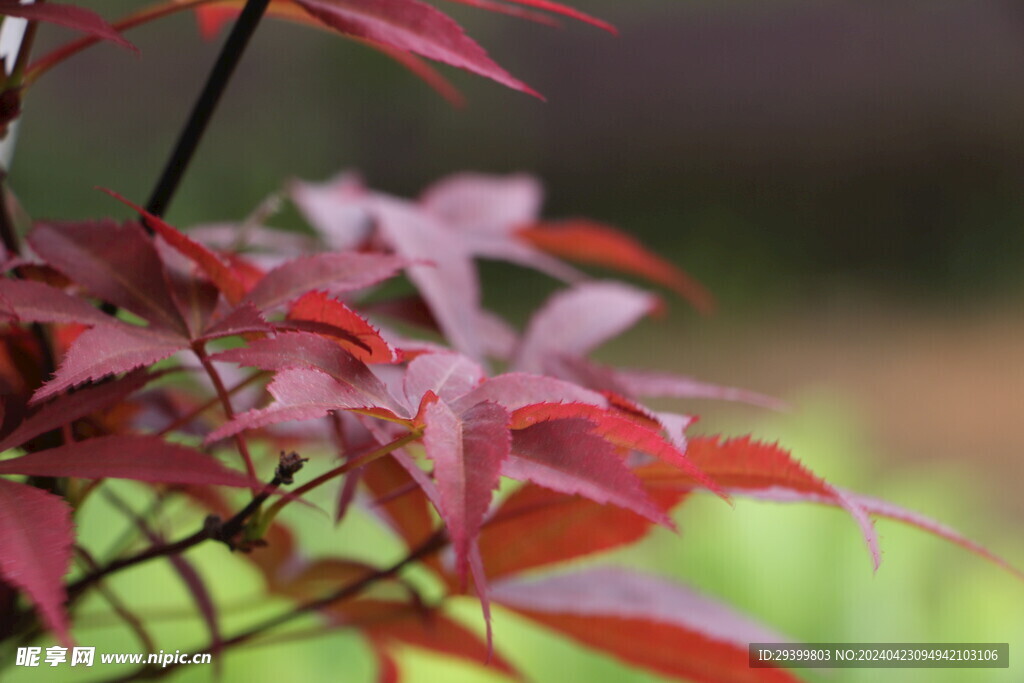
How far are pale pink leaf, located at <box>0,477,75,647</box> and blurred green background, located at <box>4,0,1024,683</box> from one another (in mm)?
1709

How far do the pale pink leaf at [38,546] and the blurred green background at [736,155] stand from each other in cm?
171

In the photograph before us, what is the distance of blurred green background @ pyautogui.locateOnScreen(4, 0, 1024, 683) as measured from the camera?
6.86 ft

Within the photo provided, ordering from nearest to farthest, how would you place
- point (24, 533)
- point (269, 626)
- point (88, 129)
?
point (24, 533)
point (269, 626)
point (88, 129)

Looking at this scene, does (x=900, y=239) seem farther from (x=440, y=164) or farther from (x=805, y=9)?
(x=440, y=164)

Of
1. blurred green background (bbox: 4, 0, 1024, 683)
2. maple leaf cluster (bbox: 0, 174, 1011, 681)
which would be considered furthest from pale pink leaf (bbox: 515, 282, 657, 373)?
blurred green background (bbox: 4, 0, 1024, 683)

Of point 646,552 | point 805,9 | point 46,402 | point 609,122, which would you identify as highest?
point 805,9

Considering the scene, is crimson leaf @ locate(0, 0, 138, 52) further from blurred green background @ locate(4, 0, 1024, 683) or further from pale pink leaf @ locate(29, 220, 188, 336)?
blurred green background @ locate(4, 0, 1024, 683)

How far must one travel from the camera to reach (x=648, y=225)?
248 centimetres

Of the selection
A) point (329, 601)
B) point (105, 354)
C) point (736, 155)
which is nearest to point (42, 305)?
point (105, 354)

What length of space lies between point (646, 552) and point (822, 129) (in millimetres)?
1749

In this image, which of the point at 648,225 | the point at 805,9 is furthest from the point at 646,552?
the point at 805,9

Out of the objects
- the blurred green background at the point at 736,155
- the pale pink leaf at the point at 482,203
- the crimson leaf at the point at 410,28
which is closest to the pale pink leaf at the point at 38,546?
the crimson leaf at the point at 410,28

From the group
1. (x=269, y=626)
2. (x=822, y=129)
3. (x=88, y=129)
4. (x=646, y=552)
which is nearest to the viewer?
(x=269, y=626)

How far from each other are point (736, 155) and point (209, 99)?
2485mm
